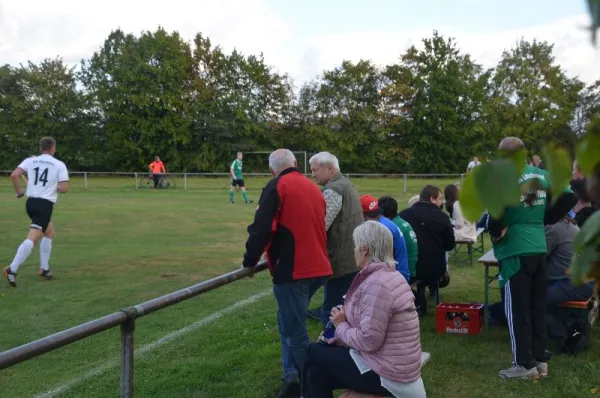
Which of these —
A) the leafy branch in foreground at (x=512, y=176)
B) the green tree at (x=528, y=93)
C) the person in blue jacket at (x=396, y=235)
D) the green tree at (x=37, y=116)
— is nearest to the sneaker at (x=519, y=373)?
the person in blue jacket at (x=396, y=235)

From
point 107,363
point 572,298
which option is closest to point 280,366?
point 107,363

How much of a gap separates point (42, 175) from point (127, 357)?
6585 millimetres

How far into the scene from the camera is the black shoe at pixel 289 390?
460 cm

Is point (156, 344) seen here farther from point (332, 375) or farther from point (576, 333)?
point (576, 333)

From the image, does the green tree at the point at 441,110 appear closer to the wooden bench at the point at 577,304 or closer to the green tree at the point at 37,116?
the green tree at the point at 37,116

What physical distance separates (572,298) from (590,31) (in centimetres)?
522

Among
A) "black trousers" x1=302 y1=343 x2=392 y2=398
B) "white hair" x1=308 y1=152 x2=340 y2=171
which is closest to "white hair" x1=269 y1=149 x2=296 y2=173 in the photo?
"white hair" x1=308 y1=152 x2=340 y2=171

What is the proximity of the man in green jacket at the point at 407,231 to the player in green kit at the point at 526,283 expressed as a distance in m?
1.59

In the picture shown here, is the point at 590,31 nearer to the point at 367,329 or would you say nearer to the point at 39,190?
the point at 367,329

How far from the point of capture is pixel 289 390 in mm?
4613

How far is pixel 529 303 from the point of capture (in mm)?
5016

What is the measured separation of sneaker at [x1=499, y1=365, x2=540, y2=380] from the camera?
4.92 metres

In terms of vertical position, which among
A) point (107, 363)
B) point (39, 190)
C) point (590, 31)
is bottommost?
point (107, 363)

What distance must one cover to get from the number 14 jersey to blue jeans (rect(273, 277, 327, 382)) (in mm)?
5687
